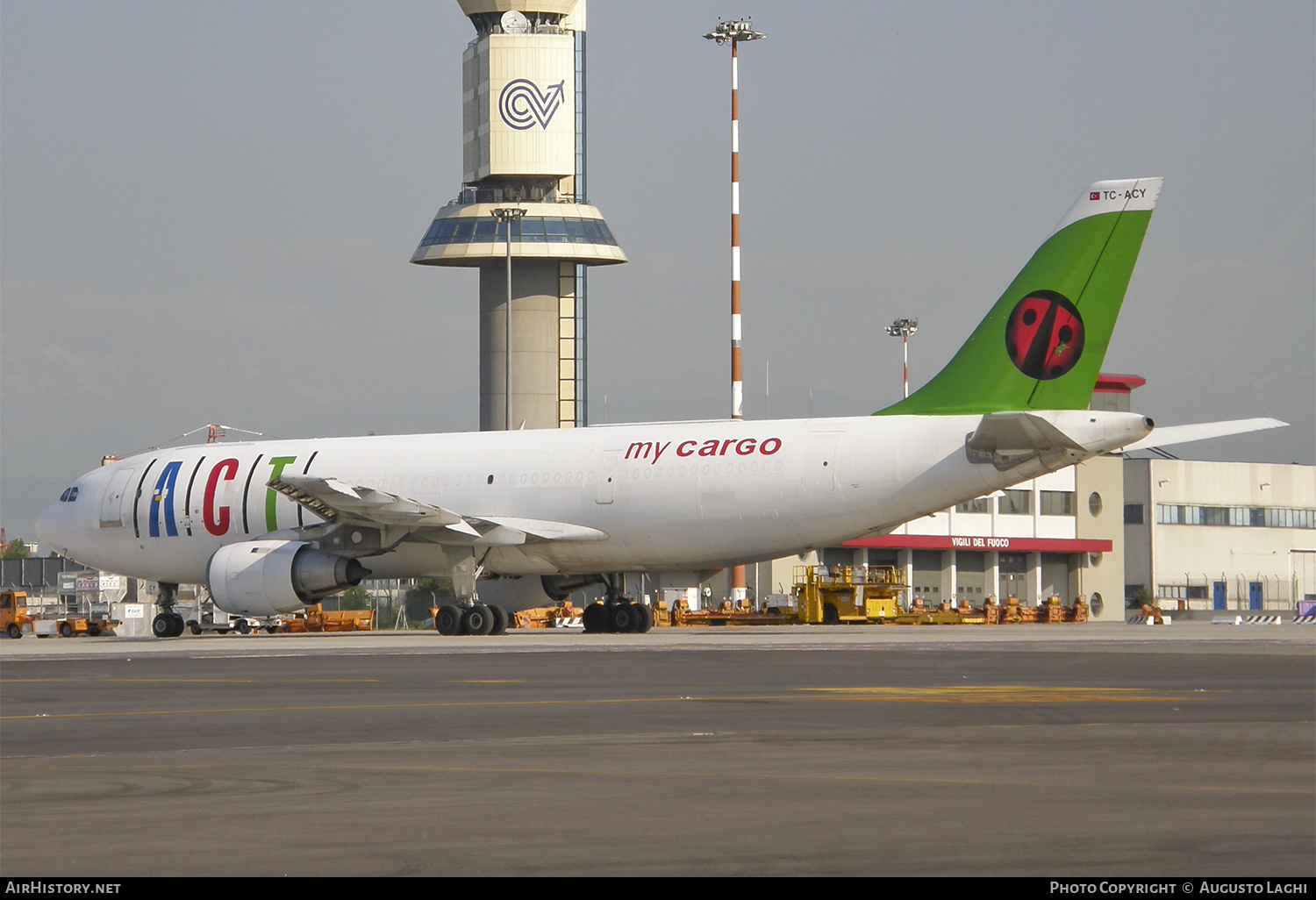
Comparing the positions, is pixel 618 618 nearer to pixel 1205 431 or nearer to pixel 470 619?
pixel 470 619

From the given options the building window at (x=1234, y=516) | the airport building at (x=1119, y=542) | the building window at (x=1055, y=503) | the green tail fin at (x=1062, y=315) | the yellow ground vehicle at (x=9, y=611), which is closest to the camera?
the green tail fin at (x=1062, y=315)

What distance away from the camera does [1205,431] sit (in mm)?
34812

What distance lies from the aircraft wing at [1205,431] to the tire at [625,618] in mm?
11901

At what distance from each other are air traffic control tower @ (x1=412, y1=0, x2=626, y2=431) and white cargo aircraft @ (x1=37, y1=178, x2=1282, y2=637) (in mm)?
49833

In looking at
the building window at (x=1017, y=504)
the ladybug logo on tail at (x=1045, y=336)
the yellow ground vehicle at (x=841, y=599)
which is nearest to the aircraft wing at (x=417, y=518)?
the ladybug logo on tail at (x=1045, y=336)

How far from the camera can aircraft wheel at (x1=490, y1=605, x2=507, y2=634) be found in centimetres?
3822

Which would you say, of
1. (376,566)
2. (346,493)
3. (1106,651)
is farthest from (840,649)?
(376,566)

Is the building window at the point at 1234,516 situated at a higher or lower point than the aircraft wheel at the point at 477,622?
higher

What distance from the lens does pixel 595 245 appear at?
96312 mm

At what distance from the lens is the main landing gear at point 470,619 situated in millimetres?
37969

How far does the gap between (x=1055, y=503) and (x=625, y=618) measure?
40269mm

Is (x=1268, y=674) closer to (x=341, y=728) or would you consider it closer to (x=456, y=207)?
(x=341, y=728)

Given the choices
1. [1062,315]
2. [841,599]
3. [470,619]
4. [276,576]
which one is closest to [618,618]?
[470,619]

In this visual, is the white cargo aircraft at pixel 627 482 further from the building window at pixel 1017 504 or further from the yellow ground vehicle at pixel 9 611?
the building window at pixel 1017 504
